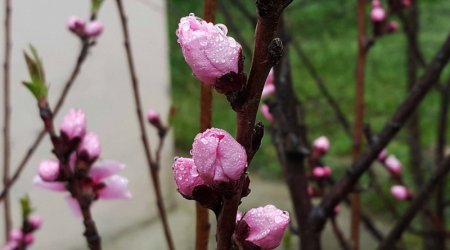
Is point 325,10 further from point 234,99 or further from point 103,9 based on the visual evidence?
point 234,99

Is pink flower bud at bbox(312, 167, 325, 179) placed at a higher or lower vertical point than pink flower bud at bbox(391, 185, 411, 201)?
higher

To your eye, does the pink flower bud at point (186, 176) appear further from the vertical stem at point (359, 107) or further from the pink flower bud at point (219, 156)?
the vertical stem at point (359, 107)

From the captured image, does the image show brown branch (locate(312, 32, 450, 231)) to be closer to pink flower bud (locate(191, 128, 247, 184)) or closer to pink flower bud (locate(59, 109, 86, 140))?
pink flower bud (locate(59, 109, 86, 140))

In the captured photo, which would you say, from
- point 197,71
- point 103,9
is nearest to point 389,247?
point 197,71

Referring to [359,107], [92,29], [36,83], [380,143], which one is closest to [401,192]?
[359,107]

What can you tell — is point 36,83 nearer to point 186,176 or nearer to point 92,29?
point 186,176

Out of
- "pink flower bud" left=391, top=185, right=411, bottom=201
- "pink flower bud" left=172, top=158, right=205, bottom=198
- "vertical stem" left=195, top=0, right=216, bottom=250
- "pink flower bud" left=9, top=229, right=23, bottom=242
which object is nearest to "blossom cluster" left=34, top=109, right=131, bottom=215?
"vertical stem" left=195, top=0, right=216, bottom=250
